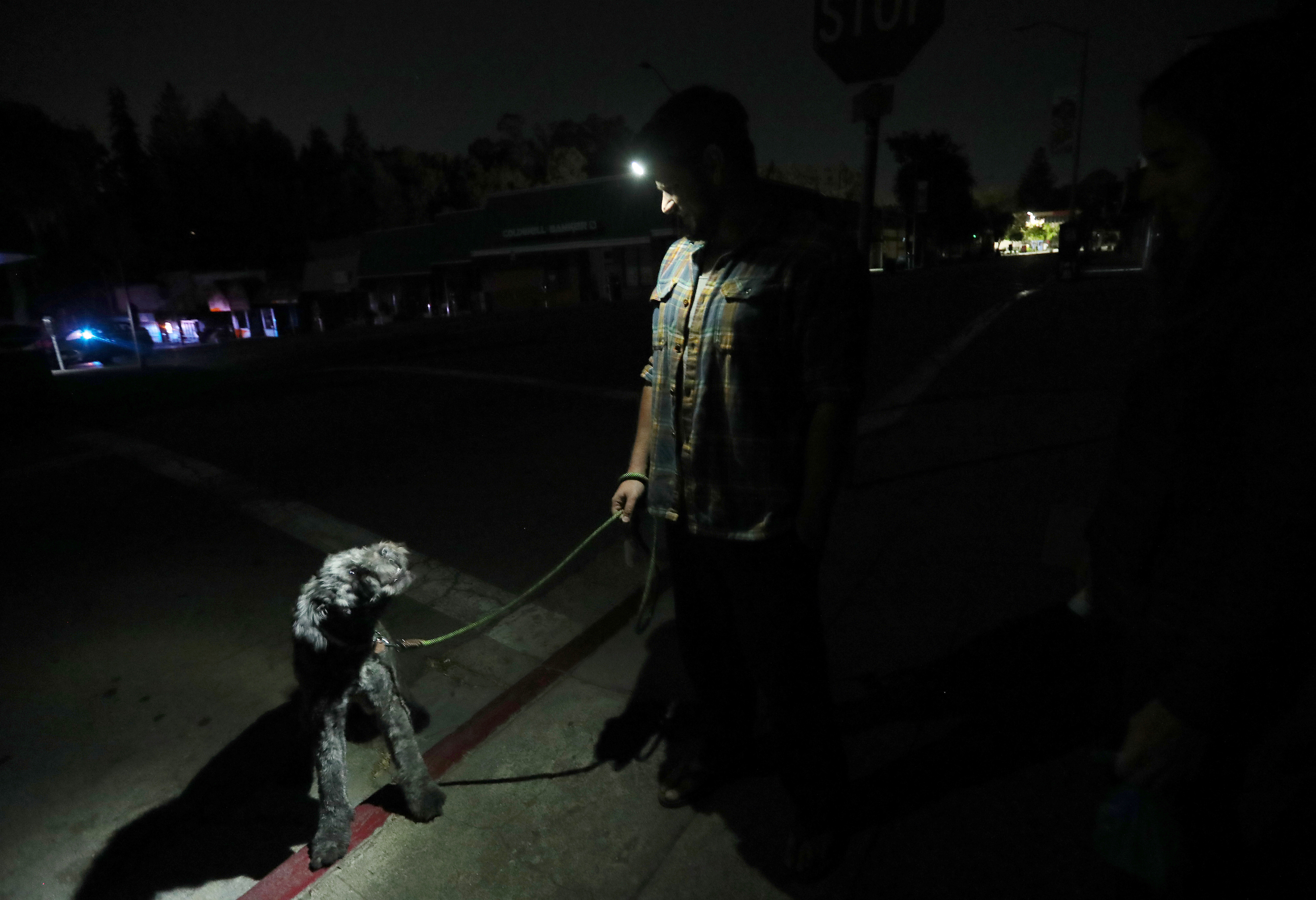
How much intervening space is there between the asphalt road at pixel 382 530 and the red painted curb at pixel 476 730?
282mm

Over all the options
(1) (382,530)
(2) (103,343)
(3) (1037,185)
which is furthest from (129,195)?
(3) (1037,185)

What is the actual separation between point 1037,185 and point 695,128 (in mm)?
160038

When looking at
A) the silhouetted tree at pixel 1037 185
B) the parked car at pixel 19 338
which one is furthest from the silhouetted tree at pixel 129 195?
the silhouetted tree at pixel 1037 185

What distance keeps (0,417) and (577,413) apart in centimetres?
853

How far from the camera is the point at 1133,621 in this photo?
51.5 inches

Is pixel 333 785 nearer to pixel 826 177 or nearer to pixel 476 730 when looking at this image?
pixel 476 730

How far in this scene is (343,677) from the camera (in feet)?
7.76

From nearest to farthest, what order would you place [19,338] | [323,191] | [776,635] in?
[776,635] < [19,338] < [323,191]

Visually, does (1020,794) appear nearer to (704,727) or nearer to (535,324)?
(704,727)

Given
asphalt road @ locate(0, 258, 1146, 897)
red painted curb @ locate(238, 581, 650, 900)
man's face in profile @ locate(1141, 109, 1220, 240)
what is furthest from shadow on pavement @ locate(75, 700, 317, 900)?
man's face in profile @ locate(1141, 109, 1220, 240)

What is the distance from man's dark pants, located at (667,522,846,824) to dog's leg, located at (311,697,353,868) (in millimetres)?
1262

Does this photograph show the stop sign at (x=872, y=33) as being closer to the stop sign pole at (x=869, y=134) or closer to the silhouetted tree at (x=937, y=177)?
the stop sign pole at (x=869, y=134)

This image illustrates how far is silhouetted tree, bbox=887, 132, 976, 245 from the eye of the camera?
69375mm

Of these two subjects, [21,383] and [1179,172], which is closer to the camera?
[1179,172]
